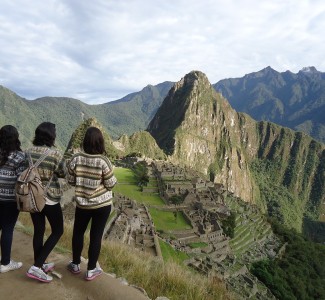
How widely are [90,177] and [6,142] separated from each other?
1583 millimetres

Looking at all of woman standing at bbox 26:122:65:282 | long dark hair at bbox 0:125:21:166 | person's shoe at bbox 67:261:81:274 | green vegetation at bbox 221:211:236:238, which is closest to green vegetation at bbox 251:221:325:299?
green vegetation at bbox 221:211:236:238

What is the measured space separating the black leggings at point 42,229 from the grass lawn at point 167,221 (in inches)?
1057

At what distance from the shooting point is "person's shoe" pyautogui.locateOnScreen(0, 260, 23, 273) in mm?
5422

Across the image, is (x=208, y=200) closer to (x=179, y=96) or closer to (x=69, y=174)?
(x=69, y=174)

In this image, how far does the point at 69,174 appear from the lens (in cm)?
527

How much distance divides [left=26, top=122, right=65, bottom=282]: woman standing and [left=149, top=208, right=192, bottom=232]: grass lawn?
26.9m

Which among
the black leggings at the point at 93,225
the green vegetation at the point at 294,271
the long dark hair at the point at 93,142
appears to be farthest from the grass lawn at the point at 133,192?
the long dark hair at the point at 93,142

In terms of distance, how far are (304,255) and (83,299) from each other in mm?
50785

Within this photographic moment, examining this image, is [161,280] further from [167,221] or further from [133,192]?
[133,192]

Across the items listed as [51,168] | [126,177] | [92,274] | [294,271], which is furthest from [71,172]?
[126,177]

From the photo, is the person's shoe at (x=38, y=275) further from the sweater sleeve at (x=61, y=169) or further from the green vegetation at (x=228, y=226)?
the green vegetation at (x=228, y=226)

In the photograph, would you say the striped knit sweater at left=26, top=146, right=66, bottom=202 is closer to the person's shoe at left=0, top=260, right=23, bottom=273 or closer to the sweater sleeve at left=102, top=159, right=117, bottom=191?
the sweater sleeve at left=102, top=159, right=117, bottom=191

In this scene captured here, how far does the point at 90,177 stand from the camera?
5.12m

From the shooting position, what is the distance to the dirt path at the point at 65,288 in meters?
4.80
